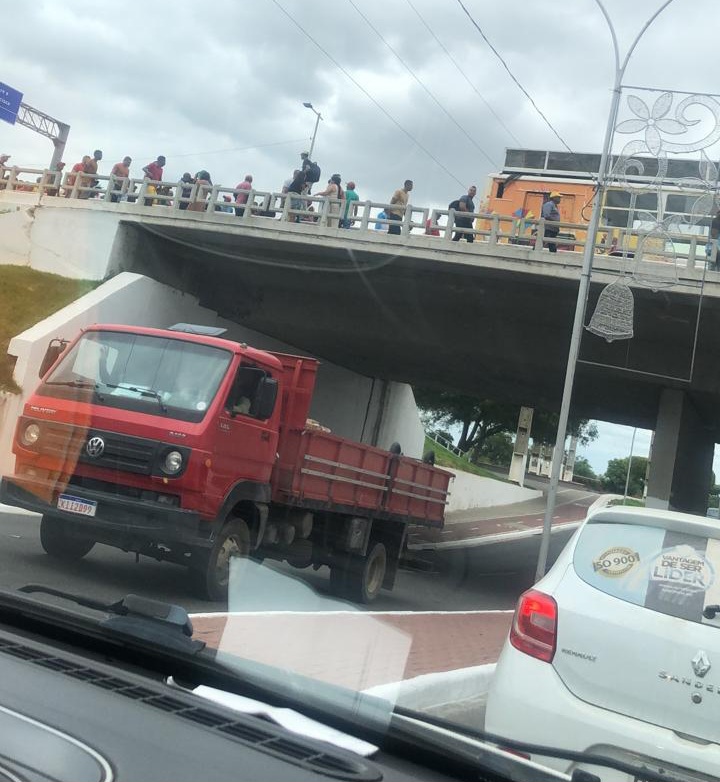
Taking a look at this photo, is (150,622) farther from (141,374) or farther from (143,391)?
(141,374)

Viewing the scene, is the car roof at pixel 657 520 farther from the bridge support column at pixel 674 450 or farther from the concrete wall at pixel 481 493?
the bridge support column at pixel 674 450

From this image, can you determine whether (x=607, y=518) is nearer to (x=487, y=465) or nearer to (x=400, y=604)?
(x=400, y=604)

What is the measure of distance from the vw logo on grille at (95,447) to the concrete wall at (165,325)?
1.71 feet

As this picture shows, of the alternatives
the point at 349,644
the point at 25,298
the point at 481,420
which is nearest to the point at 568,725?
the point at 349,644

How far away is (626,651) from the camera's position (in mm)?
3793

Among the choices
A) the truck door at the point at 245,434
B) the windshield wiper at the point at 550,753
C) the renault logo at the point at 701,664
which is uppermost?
the truck door at the point at 245,434

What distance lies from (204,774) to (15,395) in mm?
5132

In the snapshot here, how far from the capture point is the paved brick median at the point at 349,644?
10.6 ft

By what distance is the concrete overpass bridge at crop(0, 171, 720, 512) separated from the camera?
1741cm

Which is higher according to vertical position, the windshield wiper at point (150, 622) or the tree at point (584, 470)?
the tree at point (584, 470)

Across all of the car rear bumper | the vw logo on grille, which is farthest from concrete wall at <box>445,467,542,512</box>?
the car rear bumper

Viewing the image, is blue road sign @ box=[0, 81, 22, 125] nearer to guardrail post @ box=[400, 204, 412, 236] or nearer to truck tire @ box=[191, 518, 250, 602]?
truck tire @ box=[191, 518, 250, 602]

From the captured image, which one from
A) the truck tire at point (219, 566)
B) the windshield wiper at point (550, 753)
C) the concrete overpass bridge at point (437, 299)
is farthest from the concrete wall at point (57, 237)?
the windshield wiper at point (550, 753)

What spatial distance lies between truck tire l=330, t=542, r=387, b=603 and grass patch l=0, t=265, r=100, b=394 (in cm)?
355
